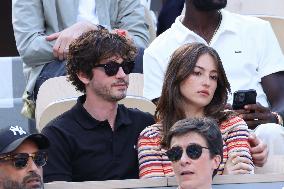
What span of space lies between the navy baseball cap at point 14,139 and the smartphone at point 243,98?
1638 mm

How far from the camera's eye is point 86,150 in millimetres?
5086

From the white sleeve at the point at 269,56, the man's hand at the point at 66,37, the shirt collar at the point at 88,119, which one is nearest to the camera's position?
the shirt collar at the point at 88,119

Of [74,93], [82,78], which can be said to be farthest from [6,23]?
[82,78]

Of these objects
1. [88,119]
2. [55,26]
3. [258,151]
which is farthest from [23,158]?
[55,26]

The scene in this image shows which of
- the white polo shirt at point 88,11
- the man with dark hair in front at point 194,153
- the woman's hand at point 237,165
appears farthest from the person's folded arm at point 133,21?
the man with dark hair in front at point 194,153

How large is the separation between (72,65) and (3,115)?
1.90 meters

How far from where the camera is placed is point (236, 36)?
246 inches

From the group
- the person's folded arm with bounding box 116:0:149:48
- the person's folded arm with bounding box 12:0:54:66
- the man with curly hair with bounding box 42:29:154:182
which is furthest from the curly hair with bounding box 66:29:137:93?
the person's folded arm with bounding box 116:0:149:48

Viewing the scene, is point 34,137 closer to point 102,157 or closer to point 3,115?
point 102,157

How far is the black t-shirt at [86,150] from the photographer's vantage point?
504 cm

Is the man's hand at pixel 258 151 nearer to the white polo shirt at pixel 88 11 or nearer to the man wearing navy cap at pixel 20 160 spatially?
the man wearing navy cap at pixel 20 160

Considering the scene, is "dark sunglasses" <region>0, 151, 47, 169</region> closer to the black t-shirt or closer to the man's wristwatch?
the black t-shirt

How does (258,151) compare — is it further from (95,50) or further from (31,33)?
(31,33)

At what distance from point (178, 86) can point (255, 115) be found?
662 mm
